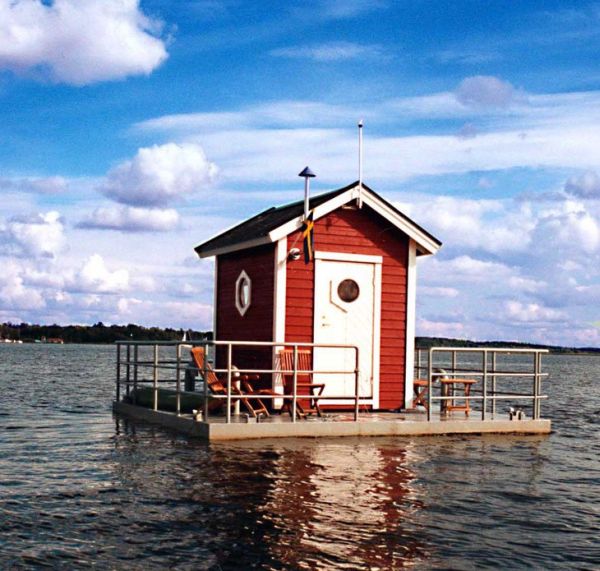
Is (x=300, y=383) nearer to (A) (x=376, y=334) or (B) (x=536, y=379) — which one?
(A) (x=376, y=334)

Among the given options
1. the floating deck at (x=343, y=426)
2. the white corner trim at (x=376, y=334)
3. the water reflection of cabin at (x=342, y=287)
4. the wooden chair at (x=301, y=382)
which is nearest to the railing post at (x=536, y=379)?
the floating deck at (x=343, y=426)

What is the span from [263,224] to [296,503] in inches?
342

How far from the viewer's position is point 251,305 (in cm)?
1717

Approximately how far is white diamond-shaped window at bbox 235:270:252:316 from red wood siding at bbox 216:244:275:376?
88mm

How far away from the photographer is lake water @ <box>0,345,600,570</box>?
7.76 metres

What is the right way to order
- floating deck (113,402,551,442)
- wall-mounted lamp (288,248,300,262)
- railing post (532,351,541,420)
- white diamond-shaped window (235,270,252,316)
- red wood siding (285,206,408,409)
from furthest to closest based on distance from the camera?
white diamond-shaped window (235,270,252,316) → red wood siding (285,206,408,409) → wall-mounted lamp (288,248,300,262) → railing post (532,351,541,420) → floating deck (113,402,551,442)

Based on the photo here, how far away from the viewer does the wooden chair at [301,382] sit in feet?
51.6

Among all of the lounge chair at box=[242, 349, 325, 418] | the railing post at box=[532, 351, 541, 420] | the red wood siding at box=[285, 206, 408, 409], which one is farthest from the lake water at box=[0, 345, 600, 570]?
the red wood siding at box=[285, 206, 408, 409]

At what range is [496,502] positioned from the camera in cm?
1027

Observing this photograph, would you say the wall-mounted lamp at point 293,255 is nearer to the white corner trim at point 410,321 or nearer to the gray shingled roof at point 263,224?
the gray shingled roof at point 263,224

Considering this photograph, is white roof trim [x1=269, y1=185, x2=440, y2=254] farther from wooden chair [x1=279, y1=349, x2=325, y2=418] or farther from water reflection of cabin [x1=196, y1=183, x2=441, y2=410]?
wooden chair [x1=279, y1=349, x2=325, y2=418]

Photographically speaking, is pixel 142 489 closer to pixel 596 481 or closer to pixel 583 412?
pixel 596 481

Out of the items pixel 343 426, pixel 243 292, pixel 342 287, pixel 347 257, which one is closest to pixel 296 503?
pixel 343 426

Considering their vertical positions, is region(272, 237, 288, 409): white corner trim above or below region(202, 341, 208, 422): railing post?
above
